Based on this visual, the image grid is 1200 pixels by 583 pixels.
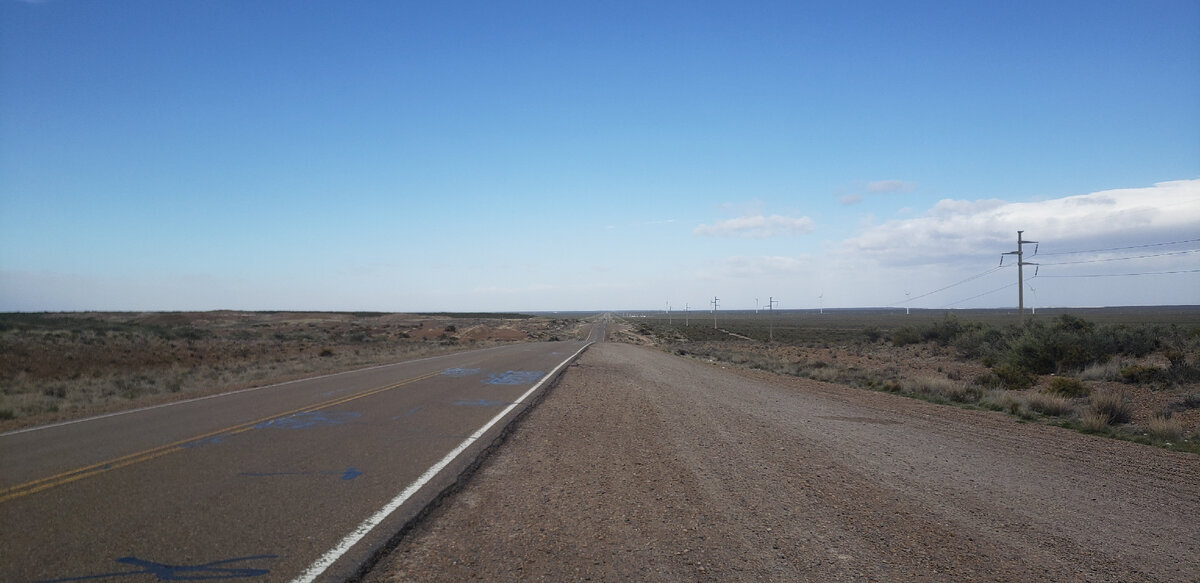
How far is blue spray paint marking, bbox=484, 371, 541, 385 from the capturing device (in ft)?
63.5

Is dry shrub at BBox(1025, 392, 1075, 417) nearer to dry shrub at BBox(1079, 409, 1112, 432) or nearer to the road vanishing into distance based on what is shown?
dry shrub at BBox(1079, 409, 1112, 432)

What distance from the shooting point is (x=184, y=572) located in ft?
15.8

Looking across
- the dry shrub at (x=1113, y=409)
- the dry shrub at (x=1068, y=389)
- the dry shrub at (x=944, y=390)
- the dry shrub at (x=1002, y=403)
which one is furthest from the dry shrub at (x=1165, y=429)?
the dry shrub at (x=1068, y=389)

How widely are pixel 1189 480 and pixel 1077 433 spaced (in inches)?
159

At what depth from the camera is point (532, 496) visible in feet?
23.3

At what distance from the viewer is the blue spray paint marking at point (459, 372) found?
2144cm

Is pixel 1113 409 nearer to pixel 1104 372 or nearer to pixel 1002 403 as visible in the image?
pixel 1002 403

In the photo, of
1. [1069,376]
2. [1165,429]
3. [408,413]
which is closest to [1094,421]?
[1165,429]

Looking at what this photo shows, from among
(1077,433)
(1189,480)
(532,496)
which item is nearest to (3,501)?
(532,496)

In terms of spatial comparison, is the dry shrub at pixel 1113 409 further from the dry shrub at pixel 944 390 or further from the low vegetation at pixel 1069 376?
the dry shrub at pixel 944 390

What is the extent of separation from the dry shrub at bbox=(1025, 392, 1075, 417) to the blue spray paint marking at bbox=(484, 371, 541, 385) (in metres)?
12.6

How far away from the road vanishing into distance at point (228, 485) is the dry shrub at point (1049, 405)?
11942 mm

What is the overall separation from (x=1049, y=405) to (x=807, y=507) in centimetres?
1165

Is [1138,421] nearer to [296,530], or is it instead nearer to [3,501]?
[296,530]
